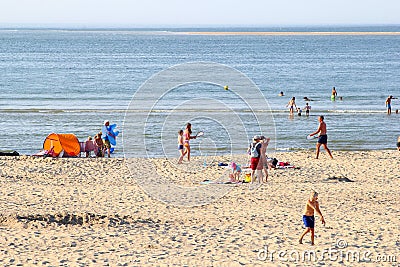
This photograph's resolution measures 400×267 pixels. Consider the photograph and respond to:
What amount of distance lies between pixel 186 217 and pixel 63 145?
9.04 m

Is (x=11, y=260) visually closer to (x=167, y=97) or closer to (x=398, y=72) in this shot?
(x=167, y=97)

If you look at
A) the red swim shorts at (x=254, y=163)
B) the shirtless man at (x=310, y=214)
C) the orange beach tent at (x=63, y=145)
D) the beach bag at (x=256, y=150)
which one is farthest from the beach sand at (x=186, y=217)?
the orange beach tent at (x=63, y=145)

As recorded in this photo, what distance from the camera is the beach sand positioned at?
36.5 ft

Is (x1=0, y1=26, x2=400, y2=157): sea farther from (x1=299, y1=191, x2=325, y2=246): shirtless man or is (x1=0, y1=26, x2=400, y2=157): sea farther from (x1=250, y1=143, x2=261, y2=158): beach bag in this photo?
(x1=299, y1=191, x2=325, y2=246): shirtless man

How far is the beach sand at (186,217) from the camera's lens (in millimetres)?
11117

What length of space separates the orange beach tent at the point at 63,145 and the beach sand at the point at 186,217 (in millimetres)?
1645

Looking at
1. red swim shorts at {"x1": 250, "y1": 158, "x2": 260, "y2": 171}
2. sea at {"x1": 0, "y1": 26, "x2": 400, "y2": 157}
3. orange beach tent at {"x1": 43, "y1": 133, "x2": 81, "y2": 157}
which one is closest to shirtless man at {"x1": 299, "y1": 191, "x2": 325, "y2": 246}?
Answer: red swim shorts at {"x1": 250, "y1": 158, "x2": 260, "y2": 171}

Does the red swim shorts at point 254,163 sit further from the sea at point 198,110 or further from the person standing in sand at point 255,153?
the sea at point 198,110

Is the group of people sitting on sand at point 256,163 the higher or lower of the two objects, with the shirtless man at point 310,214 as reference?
higher

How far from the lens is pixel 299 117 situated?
3428cm

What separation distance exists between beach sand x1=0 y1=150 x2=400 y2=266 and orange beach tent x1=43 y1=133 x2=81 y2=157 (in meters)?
1.64

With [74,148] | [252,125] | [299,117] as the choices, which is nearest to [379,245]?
[74,148]

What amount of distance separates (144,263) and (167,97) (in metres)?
33.4

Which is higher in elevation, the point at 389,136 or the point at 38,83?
the point at 38,83
